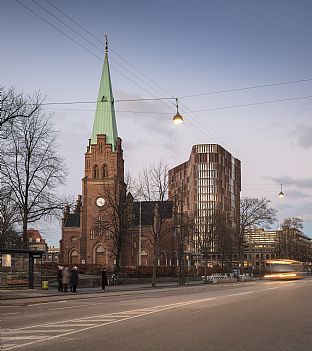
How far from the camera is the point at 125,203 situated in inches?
2176

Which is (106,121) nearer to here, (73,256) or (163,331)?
(73,256)

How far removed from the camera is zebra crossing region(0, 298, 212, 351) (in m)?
11.1

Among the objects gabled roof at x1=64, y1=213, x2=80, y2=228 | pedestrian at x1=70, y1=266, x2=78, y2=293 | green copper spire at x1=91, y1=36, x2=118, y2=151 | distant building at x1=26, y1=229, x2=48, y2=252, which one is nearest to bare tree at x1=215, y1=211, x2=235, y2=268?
green copper spire at x1=91, y1=36, x2=118, y2=151

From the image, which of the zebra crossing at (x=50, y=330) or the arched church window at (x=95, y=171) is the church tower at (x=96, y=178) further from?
the zebra crossing at (x=50, y=330)

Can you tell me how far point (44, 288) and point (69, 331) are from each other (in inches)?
1014

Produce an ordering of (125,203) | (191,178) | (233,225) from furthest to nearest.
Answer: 1. (191,178)
2. (233,225)
3. (125,203)

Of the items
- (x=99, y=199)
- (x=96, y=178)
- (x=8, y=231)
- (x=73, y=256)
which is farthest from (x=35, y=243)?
(x=8, y=231)

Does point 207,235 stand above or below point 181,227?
below

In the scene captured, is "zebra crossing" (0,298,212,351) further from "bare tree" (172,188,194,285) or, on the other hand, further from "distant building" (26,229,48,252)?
"distant building" (26,229,48,252)

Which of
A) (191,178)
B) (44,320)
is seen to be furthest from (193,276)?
(191,178)

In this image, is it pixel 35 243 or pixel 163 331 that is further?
pixel 35 243

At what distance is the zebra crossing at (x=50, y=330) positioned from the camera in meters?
11.1

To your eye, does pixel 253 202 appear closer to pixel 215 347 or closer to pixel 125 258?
pixel 125 258

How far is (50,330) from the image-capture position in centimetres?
1318
